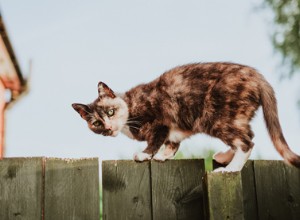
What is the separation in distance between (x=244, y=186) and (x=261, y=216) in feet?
0.59

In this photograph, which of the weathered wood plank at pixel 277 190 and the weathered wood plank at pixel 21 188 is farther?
the weathered wood plank at pixel 277 190

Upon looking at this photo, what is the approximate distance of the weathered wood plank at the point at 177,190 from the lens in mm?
2143

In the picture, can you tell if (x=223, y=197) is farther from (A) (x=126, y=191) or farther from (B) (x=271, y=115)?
(B) (x=271, y=115)

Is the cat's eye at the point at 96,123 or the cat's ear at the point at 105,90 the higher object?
the cat's ear at the point at 105,90

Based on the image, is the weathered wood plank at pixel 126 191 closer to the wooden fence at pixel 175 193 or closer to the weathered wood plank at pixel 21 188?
the wooden fence at pixel 175 193

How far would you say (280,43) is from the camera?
5469mm

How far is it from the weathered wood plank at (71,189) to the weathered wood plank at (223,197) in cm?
52

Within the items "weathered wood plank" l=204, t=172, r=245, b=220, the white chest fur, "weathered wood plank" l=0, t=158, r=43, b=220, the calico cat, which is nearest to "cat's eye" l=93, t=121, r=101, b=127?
the calico cat

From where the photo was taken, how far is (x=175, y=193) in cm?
217

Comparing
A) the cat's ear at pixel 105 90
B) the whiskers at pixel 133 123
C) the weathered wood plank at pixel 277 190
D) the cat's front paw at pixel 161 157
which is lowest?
the weathered wood plank at pixel 277 190

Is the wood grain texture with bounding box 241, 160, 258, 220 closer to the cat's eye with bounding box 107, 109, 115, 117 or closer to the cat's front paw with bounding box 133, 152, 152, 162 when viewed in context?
the cat's front paw with bounding box 133, 152, 152, 162

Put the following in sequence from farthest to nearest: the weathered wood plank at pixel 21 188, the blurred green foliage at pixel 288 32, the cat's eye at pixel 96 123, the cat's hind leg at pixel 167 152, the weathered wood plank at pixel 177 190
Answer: the blurred green foliage at pixel 288 32
the cat's eye at pixel 96 123
the cat's hind leg at pixel 167 152
the weathered wood plank at pixel 177 190
the weathered wood plank at pixel 21 188

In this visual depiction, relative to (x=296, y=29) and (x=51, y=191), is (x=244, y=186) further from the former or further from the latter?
(x=296, y=29)

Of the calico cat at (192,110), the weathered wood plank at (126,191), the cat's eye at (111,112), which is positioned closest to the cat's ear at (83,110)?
the calico cat at (192,110)
